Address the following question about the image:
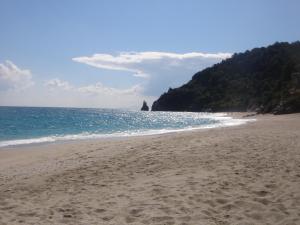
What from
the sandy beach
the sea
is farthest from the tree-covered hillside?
the sandy beach

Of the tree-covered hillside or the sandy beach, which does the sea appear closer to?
the sandy beach

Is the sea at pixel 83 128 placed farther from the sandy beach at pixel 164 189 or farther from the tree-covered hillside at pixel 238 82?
the tree-covered hillside at pixel 238 82

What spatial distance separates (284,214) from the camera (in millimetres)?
6801

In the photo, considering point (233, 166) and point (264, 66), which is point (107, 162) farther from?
point (264, 66)

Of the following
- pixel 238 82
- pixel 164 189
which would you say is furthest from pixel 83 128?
pixel 238 82

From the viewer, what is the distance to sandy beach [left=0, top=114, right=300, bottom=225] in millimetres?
6965

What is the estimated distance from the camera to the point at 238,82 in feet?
458

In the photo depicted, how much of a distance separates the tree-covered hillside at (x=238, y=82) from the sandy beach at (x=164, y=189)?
269 ft

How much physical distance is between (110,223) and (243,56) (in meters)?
157

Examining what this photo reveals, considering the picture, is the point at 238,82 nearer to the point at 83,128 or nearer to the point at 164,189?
the point at 83,128

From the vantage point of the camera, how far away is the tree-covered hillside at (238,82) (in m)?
114

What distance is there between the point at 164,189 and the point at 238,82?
136 metres

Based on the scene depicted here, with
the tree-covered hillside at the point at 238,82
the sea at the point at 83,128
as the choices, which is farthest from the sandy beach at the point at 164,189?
the tree-covered hillside at the point at 238,82

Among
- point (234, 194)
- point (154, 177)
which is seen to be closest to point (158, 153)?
point (154, 177)
